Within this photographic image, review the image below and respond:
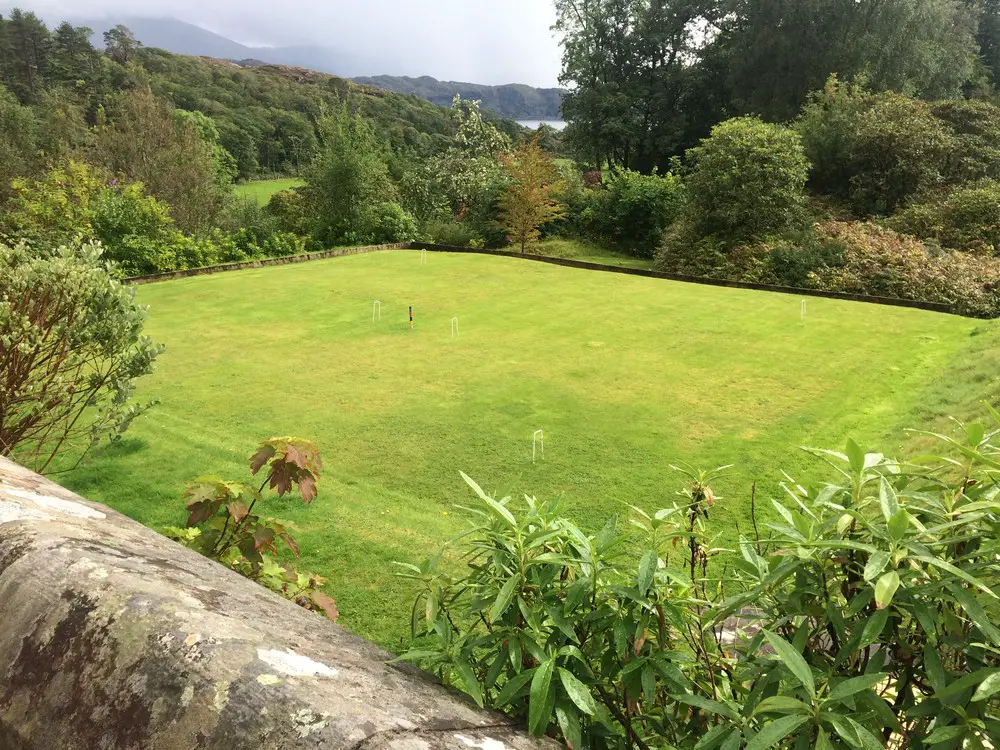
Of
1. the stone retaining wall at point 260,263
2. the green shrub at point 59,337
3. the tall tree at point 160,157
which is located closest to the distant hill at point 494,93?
the tall tree at point 160,157

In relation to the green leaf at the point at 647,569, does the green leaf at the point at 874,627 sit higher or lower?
higher

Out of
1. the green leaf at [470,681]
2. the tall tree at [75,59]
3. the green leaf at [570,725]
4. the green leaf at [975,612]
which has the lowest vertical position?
the green leaf at [470,681]

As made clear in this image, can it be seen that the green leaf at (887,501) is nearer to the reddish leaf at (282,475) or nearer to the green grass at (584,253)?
the reddish leaf at (282,475)

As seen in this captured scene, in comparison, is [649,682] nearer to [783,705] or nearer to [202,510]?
[783,705]

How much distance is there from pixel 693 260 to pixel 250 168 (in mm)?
42535

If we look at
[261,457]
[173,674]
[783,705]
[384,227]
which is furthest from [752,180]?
[173,674]

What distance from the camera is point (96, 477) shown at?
4973 mm

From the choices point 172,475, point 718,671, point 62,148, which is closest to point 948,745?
point 718,671

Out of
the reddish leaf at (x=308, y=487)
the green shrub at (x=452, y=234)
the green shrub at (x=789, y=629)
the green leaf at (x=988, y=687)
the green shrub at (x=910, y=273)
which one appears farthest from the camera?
the green shrub at (x=452, y=234)

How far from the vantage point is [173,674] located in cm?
80

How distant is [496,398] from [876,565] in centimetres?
628

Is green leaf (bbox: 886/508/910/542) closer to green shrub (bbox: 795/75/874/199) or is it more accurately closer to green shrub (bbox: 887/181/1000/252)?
green shrub (bbox: 887/181/1000/252)

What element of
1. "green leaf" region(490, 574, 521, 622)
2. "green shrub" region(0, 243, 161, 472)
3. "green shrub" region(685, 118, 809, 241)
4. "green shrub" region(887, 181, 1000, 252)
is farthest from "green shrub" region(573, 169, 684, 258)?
"green leaf" region(490, 574, 521, 622)

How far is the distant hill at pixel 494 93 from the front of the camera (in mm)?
136875
